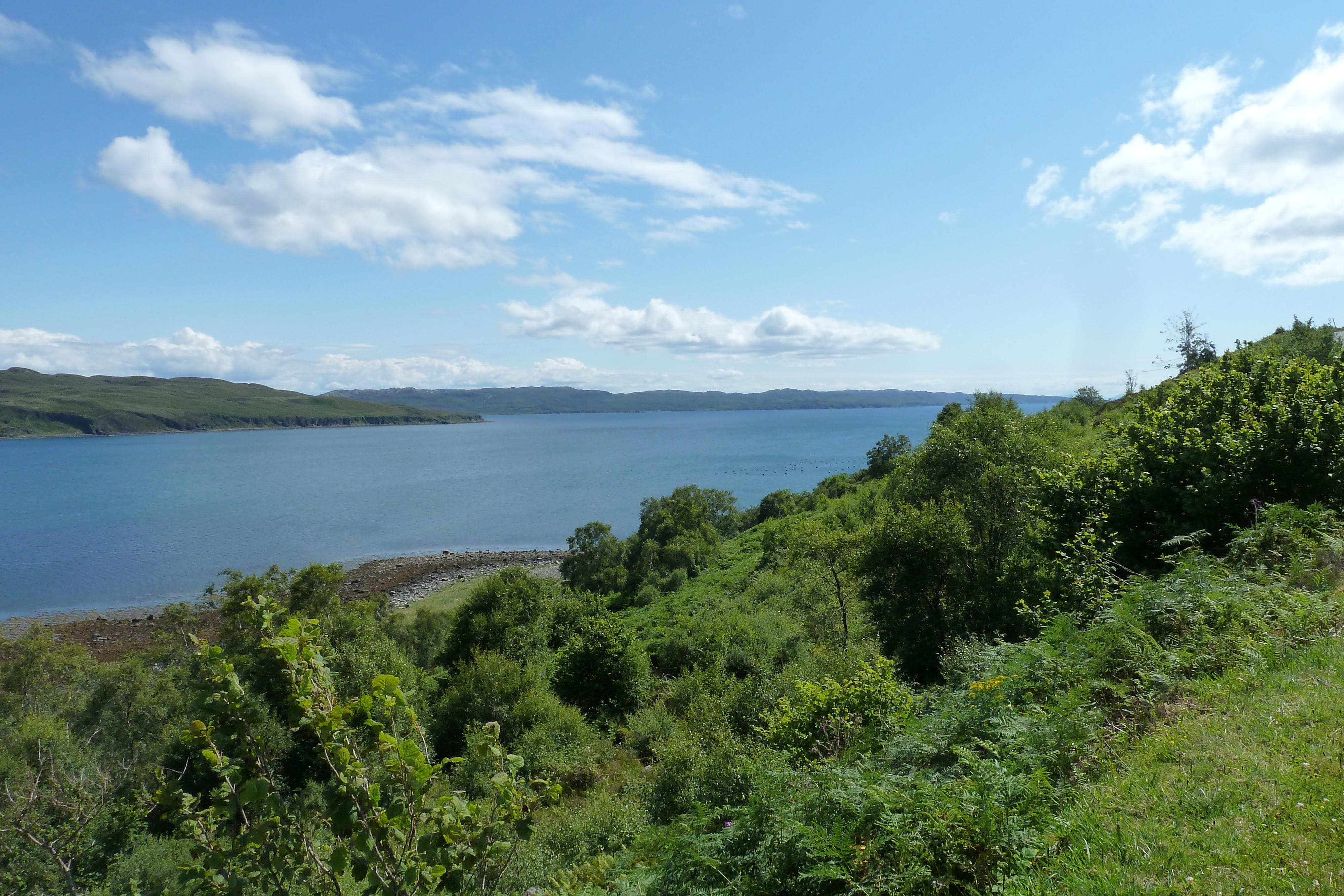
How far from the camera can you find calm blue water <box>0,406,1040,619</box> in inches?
2527

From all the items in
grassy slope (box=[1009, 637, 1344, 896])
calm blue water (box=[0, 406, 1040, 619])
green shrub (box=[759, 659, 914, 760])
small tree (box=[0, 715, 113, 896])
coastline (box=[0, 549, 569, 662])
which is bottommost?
coastline (box=[0, 549, 569, 662])

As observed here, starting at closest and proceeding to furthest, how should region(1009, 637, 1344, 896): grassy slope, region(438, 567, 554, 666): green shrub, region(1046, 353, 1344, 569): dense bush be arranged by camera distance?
region(1009, 637, 1344, 896): grassy slope < region(1046, 353, 1344, 569): dense bush < region(438, 567, 554, 666): green shrub

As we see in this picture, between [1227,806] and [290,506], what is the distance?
4547 inches

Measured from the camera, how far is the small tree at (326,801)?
3.18 metres

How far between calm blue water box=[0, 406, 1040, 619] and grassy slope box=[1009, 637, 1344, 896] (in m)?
21.1

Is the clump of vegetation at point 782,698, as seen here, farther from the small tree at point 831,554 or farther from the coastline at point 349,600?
the coastline at point 349,600

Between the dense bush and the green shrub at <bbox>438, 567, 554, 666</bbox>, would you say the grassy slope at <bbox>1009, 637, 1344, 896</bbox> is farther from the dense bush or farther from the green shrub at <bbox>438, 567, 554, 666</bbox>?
the green shrub at <bbox>438, 567, 554, 666</bbox>

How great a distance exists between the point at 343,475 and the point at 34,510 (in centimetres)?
5098

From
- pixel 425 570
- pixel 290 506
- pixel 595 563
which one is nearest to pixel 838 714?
pixel 595 563

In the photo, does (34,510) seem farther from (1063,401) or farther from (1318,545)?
(1063,401)

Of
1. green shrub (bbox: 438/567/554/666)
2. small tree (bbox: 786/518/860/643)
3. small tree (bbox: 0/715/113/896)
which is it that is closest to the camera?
small tree (bbox: 0/715/113/896)

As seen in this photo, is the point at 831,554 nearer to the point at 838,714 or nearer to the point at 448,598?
the point at 838,714

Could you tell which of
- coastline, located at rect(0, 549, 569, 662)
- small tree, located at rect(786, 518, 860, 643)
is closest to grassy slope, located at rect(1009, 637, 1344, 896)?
small tree, located at rect(786, 518, 860, 643)

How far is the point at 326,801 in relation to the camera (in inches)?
115
